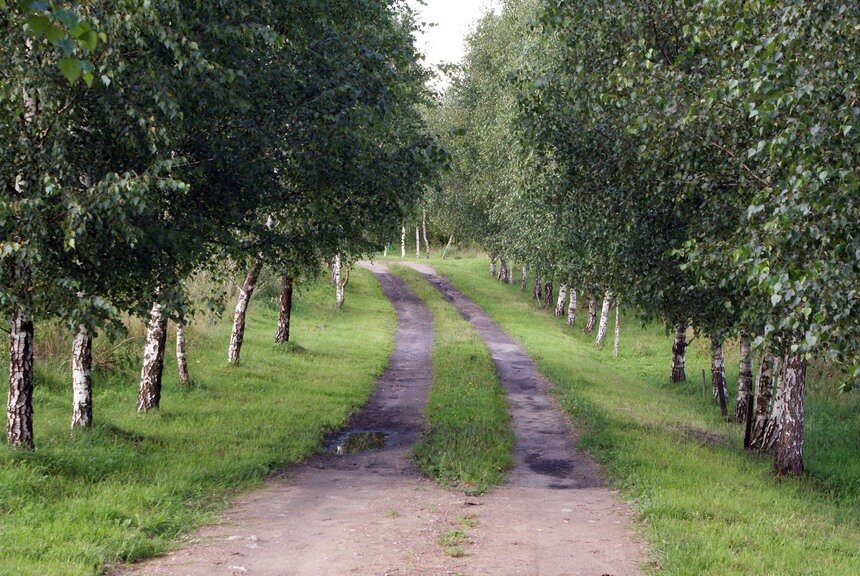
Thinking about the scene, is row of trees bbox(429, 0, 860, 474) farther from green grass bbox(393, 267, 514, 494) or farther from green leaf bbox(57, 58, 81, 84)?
green leaf bbox(57, 58, 81, 84)

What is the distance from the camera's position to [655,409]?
22.3 metres

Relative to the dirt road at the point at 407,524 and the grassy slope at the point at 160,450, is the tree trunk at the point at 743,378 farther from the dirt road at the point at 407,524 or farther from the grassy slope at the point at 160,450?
the grassy slope at the point at 160,450

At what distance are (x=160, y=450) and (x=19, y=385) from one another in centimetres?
263

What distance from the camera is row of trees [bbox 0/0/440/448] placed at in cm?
1029

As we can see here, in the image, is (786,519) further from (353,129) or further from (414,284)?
(414,284)

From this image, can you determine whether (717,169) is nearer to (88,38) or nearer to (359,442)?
(359,442)

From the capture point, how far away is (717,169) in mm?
13078

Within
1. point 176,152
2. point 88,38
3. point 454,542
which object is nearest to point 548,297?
point 176,152

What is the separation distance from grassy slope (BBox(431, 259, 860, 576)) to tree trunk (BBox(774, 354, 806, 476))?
0.99 ft

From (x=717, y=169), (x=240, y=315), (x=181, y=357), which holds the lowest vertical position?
(x=181, y=357)

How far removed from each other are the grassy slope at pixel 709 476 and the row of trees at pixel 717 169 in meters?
1.28

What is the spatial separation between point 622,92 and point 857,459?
990 centimetres

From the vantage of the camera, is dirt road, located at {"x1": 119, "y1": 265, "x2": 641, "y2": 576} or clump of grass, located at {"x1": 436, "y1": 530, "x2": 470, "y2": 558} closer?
dirt road, located at {"x1": 119, "y1": 265, "x2": 641, "y2": 576}

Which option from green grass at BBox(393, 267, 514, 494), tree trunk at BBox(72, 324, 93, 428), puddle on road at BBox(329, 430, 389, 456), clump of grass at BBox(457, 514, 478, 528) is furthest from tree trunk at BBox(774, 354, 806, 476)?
tree trunk at BBox(72, 324, 93, 428)
